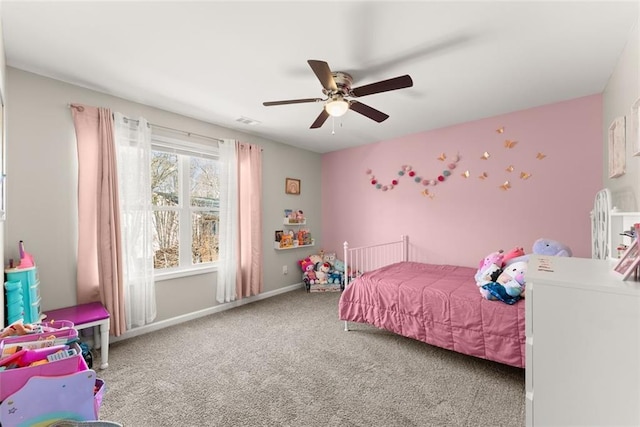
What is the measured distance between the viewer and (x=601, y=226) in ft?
7.33

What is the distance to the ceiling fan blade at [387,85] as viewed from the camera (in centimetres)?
182

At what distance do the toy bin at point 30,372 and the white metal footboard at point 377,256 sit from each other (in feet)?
10.2

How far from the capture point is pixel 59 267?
236cm

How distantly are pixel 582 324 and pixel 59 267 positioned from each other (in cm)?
341

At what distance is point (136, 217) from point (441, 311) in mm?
2912

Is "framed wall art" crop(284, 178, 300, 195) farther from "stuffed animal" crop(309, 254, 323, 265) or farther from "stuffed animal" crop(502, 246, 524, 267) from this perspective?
"stuffed animal" crop(502, 246, 524, 267)

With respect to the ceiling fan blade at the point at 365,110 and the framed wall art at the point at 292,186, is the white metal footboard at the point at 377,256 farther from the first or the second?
the ceiling fan blade at the point at 365,110

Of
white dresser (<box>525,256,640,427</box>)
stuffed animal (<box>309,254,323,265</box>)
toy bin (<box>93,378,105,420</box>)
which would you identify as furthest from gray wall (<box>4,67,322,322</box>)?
white dresser (<box>525,256,640,427</box>)

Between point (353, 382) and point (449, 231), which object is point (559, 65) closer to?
point (449, 231)

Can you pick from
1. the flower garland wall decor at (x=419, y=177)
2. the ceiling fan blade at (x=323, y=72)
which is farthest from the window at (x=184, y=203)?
the flower garland wall decor at (x=419, y=177)

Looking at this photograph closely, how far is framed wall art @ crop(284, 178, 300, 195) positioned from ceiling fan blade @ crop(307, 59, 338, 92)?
7.95 feet

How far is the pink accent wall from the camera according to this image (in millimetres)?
2809

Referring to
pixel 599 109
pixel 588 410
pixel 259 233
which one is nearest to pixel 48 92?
pixel 259 233

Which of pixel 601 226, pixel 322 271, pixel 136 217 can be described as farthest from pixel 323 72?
pixel 322 271
